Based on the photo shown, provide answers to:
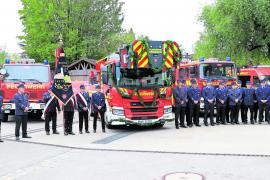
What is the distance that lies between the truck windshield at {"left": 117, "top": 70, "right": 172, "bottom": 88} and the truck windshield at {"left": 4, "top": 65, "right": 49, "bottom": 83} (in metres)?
5.75

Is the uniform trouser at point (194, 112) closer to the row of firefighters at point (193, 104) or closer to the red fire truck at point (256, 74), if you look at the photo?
the row of firefighters at point (193, 104)

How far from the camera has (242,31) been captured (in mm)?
29531

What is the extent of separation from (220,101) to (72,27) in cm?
3190

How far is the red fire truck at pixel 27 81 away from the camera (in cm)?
1709

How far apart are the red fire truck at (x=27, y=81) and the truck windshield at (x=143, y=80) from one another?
17.4 ft

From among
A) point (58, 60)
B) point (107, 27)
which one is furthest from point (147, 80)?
point (107, 27)

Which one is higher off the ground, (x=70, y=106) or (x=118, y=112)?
(x=70, y=106)

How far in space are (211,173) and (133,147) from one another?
11.0 ft

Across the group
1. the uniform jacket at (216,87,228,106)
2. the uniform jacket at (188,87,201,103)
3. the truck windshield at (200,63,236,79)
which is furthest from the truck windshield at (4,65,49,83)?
the uniform jacket at (216,87,228,106)

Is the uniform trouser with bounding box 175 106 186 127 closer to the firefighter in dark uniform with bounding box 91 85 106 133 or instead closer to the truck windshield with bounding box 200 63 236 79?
the firefighter in dark uniform with bounding box 91 85 106 133

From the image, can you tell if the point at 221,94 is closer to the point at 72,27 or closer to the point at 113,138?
the point at 113,138

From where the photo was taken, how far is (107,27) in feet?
163

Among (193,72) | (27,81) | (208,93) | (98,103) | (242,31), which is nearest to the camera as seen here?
(98,103)

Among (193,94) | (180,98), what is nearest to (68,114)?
(180,98)
